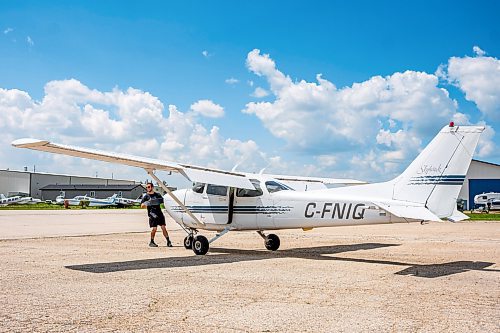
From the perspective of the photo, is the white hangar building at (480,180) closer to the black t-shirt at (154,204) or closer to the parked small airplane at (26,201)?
the black t-shirt at (154,204)

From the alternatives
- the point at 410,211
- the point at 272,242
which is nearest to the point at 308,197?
the point at 272,242

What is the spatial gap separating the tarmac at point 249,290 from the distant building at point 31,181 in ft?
329

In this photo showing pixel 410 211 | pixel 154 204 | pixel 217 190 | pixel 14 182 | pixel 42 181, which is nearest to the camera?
pixel 410 211

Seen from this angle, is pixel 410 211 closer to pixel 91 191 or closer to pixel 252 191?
pixel 252 191

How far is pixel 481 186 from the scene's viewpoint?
234ft

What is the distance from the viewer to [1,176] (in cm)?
10406

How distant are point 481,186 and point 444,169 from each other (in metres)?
66.4

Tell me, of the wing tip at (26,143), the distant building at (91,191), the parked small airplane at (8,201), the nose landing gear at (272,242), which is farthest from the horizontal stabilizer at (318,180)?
the distant building at (91,191)

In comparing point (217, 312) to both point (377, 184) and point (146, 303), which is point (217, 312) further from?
point (377, 184)

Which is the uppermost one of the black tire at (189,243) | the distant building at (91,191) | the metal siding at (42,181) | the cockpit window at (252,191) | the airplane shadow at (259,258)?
the metal siding at (42,181)

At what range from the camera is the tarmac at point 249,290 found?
6.15m

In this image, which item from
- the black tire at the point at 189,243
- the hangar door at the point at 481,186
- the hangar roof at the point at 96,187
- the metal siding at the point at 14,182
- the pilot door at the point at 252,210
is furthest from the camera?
the hangar roof at the point at 96,187

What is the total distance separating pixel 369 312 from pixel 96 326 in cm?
336

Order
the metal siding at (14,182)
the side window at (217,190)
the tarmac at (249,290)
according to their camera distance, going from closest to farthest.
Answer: the tarmac at (249,290), the side window at (217,190), the metal siding at (14,182)
